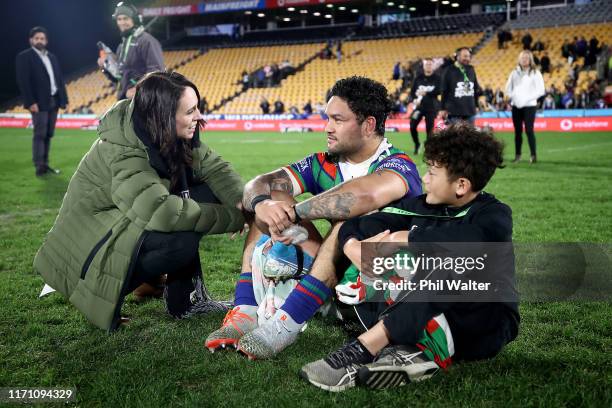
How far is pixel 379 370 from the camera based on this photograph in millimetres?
2412

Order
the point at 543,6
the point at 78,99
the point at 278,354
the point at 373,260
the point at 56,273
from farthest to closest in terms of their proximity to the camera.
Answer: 1. the point at 78,99
2. the point at 543,6
3. the point at 56,273
4. the point at 278,354
5. the point at 373,260

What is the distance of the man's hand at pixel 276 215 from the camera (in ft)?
9.59

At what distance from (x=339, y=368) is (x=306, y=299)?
0.41 meters

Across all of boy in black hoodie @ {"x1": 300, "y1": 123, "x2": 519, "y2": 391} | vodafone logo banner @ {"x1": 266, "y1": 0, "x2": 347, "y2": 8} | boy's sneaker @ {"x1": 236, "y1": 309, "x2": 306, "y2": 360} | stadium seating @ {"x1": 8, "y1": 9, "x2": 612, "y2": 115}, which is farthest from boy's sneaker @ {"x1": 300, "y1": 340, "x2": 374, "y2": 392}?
vodafone logo banner @ {"x1": 266, "y1": 0, "x2": 347, "y2": 8}

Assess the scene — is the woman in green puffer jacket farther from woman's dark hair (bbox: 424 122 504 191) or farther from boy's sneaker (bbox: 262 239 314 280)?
woman's dark hair (bbox: 424 122 504 191)

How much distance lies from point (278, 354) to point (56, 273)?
4.09ft

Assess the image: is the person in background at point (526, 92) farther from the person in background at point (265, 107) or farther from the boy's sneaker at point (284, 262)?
the person in background at point (265, 107)

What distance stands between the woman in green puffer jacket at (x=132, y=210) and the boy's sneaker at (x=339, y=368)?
1.03 meters

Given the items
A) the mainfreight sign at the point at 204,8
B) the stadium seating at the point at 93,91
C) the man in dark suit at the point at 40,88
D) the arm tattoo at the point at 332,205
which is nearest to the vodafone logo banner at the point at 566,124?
the man in dark suit at the point at 40,88

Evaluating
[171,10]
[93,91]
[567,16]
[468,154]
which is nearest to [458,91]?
[468,154]

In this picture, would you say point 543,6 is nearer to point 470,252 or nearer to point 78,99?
point 78,99

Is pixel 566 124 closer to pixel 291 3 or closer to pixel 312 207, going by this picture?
pixel 312 207

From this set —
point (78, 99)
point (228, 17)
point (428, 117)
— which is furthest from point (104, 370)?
point (228, 17)

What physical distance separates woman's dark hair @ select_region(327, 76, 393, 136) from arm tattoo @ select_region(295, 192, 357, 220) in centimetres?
49
